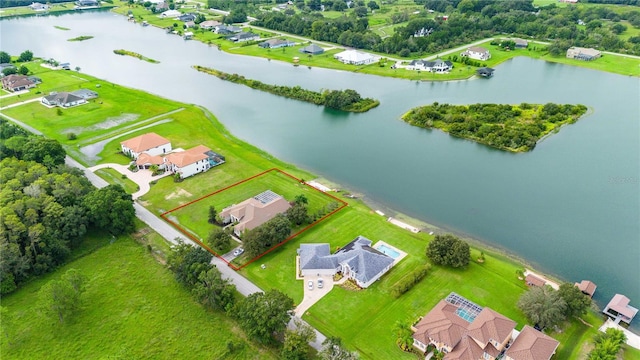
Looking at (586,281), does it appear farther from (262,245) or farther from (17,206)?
(17,206)

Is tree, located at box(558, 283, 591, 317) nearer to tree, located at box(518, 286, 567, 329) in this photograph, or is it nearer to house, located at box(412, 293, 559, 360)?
tree, located at box(518, 286, 567, 329)

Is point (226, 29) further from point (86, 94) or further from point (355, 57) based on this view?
point (86, 94)

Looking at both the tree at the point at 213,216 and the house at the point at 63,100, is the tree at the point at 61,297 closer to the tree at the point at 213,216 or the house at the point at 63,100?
the tree at the point at 213,216

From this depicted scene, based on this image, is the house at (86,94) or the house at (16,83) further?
the house at (16,83)

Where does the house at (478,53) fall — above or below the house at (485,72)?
above

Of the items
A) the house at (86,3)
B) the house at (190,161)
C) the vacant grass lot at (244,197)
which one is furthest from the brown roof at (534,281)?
the house at (86,3)

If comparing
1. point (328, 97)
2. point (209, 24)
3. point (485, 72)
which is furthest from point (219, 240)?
point (209, 24)

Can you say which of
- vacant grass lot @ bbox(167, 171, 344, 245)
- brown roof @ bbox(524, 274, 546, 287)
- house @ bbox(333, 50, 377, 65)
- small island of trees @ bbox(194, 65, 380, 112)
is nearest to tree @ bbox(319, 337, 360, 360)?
brown roof @ bbox(524, 274, 546, 287)
